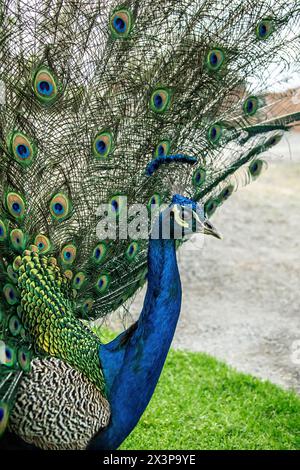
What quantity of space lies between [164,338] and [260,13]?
1.31 m

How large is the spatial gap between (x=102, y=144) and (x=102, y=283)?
0.56 metres

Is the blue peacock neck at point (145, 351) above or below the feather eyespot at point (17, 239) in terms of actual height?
below

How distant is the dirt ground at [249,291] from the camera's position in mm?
4457

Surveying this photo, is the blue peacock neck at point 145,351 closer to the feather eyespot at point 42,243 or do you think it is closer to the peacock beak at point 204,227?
the peacock beak at point 204,227

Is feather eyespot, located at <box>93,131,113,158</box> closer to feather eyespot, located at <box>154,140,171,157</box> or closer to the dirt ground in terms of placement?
feather eyespot, located at <box>154,140,171,157</box>

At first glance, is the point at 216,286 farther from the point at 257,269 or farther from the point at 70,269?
the point at 70,269

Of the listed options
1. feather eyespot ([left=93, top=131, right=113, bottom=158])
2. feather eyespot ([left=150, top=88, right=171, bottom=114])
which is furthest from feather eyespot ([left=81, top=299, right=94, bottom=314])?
feather eyespot ([left=150, top=88, right=171, bottom=114])

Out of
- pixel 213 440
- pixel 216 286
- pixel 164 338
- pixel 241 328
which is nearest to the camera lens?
pixel 164 338

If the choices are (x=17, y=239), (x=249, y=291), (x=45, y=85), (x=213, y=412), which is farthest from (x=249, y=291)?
(x=45, y=85)

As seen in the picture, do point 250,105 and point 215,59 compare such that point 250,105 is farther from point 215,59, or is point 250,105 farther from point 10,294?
point 10,294

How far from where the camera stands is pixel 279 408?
3771 millimetres

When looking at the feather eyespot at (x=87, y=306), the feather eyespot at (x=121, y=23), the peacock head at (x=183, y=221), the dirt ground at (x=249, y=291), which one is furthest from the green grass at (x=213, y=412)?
the feather eyespot at (x=121, y=23)

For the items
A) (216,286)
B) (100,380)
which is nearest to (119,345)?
(100,380)

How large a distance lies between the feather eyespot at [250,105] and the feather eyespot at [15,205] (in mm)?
1026
